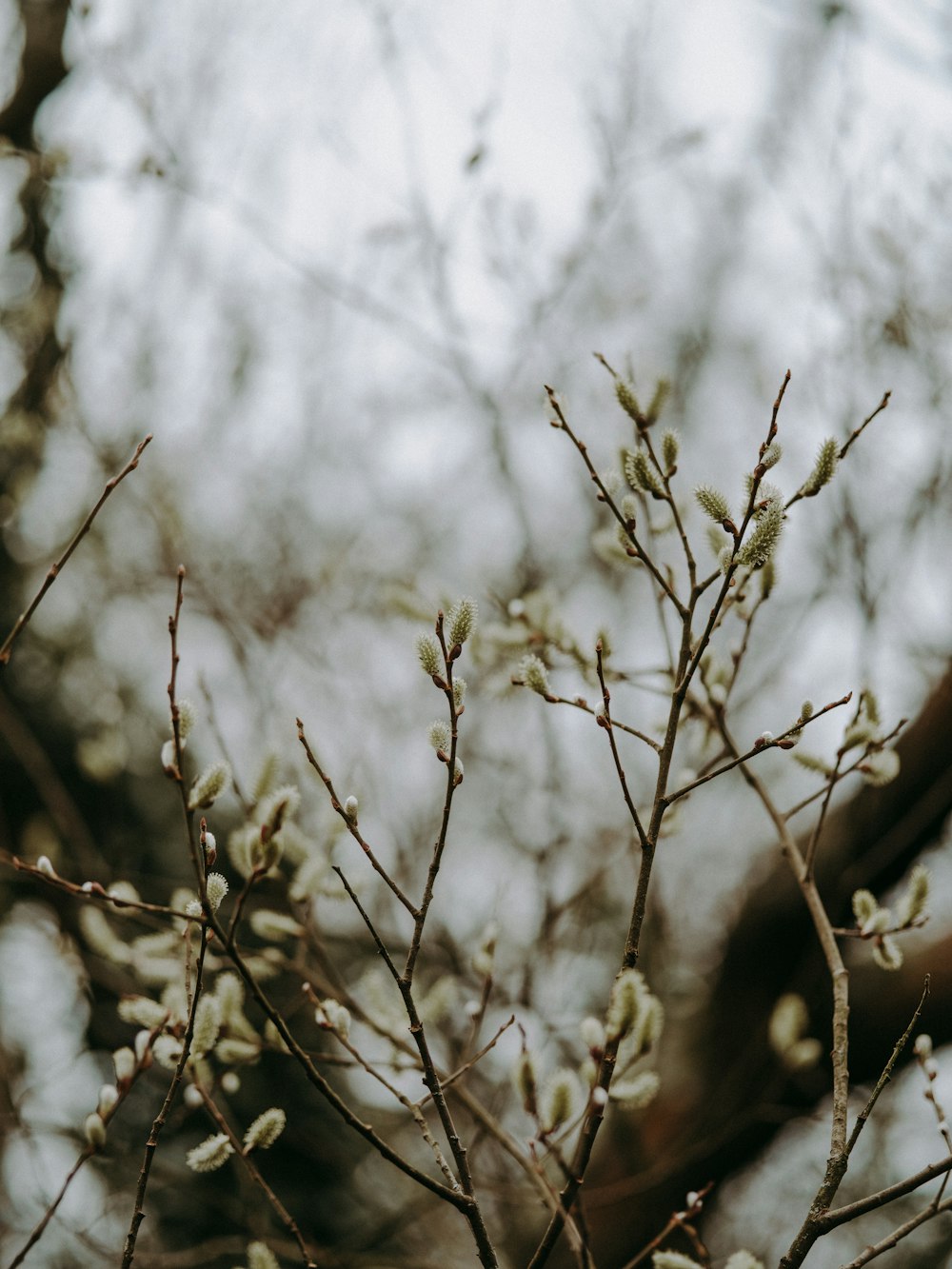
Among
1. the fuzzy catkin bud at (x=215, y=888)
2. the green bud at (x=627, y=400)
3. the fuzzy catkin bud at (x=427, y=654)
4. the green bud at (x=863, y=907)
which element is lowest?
the green bud at (x=863, y=907)

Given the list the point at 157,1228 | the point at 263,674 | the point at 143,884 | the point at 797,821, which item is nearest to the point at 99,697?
the point at 143,884

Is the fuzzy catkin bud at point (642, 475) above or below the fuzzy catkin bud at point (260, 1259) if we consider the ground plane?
above

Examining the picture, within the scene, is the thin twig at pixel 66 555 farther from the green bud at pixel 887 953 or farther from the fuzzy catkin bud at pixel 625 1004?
the green bud at pixel 887 953

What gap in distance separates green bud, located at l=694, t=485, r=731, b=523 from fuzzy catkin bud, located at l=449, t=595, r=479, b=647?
28cm

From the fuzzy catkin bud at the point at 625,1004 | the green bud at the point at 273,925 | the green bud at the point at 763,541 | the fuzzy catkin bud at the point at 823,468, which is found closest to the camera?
the fuzzy catkin bud at the point at 625,1004

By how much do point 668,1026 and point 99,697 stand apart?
293 centimetres

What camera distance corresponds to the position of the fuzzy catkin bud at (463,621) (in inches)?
42.2

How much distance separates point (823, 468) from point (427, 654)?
500 mm

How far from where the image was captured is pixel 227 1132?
111 centimetres

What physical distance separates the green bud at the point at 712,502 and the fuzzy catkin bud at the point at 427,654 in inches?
13.4

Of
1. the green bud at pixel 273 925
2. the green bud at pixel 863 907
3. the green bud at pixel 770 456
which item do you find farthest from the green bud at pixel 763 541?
the green bud at pixel 273 925

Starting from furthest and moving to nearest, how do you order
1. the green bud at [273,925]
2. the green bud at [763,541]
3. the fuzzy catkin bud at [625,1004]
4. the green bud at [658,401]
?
the green bud at [273,925] < the green bud at [658,401] < the green bud at [763,541] < the fuzzy catkin bud at [625,1004]

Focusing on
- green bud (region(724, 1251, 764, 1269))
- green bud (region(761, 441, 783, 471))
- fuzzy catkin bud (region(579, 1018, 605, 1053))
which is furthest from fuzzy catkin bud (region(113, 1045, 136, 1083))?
green bud (region(761, 441, 783, 471))

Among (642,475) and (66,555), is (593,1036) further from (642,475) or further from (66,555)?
(66,555)
